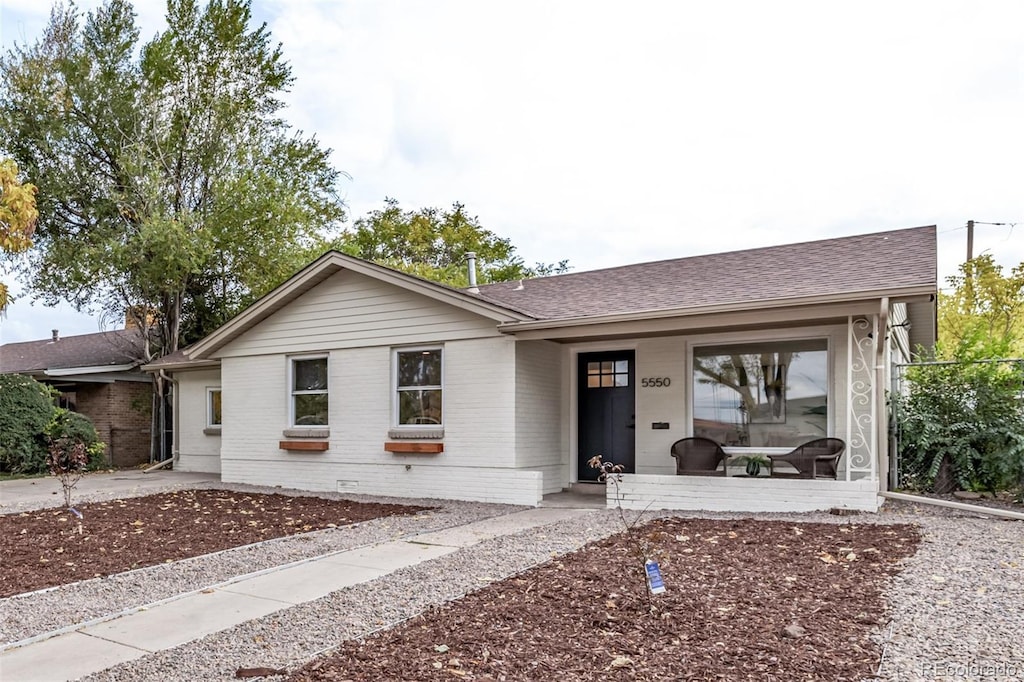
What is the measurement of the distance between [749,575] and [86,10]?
21102 millimetres

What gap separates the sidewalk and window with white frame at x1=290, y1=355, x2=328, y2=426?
5218mm

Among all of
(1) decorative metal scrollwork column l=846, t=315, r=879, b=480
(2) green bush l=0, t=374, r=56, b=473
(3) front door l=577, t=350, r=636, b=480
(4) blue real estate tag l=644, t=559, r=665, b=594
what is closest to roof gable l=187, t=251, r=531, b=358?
(3) front door l=577, t=350, r=636, b=480

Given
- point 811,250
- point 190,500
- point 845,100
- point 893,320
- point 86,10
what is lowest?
point 190,500

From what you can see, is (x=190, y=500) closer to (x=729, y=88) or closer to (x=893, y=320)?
(x=893, y=320)

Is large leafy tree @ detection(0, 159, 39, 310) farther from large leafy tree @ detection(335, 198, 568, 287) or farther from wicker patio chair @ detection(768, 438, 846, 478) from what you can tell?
large leafy tree @ detection(335, 198, 568, 287)

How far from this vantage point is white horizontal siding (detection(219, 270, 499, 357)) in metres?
11.0

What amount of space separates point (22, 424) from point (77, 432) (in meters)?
1.13

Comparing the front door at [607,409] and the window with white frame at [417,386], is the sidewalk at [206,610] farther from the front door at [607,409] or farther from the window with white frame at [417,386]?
the front door at [607,409]

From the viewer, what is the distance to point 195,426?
52.3ft

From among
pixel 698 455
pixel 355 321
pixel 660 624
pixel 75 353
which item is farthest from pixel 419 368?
pixel 75 353

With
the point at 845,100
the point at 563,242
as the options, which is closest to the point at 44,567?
the point at 845,100

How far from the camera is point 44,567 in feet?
21.1

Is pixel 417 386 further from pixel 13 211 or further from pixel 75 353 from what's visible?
pixel 75 353

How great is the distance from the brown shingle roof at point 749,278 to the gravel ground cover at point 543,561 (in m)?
2.80
